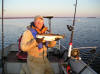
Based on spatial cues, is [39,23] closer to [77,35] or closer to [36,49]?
[36,49]

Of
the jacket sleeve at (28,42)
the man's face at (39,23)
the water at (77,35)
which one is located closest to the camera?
the jacket sleeve at (28,42)

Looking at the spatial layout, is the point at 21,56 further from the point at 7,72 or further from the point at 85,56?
the point at 85,56

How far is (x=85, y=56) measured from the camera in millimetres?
12922

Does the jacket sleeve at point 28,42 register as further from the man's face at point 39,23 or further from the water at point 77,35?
the water at point 77,35

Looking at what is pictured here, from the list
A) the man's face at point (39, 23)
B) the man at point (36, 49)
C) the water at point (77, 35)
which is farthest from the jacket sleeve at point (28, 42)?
the water at point (77, 35)

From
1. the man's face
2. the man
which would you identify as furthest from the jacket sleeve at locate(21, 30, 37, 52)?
the man's face

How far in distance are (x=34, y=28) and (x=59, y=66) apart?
2639 mm

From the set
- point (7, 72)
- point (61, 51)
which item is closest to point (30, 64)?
point (7, 72)

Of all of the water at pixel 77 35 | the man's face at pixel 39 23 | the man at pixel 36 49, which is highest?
the man's face at pixel 39 23

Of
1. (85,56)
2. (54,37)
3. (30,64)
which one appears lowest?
(85,56)

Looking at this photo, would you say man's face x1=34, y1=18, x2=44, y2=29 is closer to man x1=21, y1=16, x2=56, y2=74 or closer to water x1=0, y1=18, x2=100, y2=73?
man x1=21, y1=16, x2=56, y2=74

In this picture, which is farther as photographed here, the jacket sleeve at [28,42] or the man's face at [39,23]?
the man's face at [39,23]

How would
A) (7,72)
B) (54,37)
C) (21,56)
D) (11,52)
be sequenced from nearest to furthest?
(54,37) → (7,72) → (21,56) → (11,52)

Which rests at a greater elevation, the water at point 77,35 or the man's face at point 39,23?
the man's face at point 39,23
